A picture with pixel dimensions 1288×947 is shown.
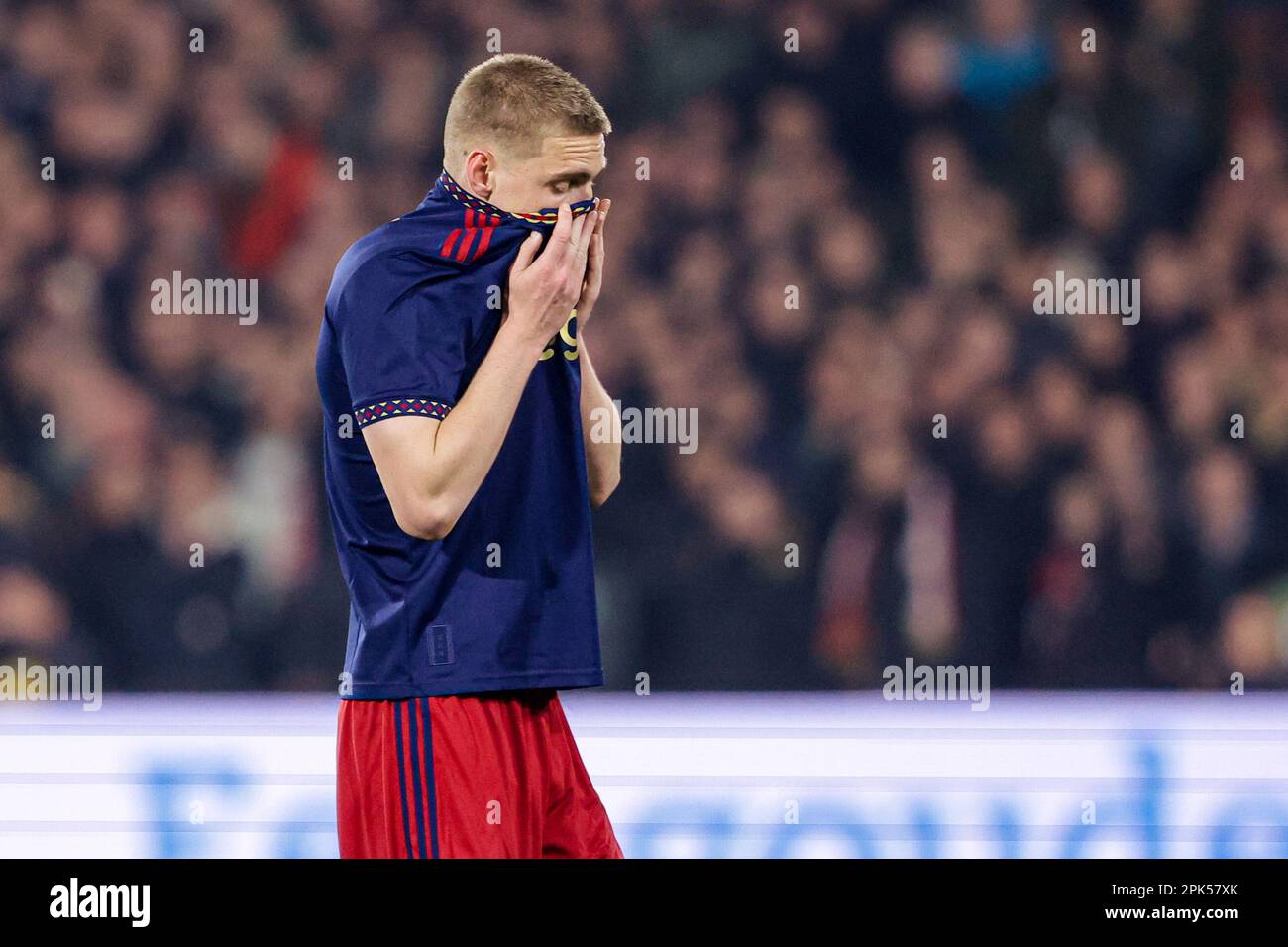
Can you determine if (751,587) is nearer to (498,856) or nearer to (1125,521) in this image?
(1125,521)

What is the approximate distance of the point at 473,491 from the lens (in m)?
1.91

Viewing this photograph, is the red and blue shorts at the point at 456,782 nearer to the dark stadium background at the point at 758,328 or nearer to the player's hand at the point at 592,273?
the player's hand at the point at 592,273

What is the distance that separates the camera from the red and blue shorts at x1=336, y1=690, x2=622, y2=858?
1.97 m

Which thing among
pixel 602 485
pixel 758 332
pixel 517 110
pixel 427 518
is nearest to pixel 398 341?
pixel 427 518

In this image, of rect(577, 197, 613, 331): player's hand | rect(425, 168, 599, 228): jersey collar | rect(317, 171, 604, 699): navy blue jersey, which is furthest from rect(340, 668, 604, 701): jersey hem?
rect(425, 168, 599, 228): jersey collar

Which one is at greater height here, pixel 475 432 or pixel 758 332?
pixel 758 332

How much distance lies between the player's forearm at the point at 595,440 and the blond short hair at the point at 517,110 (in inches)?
12.4

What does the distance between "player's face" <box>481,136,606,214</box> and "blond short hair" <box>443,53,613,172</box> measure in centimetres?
1

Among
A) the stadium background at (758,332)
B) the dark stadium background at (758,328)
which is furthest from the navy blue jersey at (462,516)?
the dark stadium background at (758,328)

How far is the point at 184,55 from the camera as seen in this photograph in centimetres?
626

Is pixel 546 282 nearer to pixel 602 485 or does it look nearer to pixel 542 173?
pixel 542 173

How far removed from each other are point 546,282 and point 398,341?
199 millimetres

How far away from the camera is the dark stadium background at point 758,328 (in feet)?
17.5

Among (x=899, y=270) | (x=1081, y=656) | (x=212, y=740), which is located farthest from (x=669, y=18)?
(x=212, y=740)
